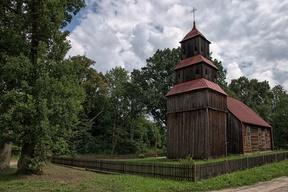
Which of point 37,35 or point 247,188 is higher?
point 37,35

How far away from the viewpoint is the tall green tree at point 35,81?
1675 centimetres

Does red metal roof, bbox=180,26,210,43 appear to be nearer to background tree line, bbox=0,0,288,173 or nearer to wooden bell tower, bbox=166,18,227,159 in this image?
wooden bell tower, bbox=166,18,227,159

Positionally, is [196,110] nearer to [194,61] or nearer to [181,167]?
[194,61]

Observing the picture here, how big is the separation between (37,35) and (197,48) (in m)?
19.0

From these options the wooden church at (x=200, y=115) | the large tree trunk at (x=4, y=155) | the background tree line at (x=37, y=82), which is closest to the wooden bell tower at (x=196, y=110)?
the wooden church at (x=200, y=115)

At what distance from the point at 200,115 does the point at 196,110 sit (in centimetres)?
72

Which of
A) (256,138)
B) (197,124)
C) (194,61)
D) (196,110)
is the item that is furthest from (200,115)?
(256,138)

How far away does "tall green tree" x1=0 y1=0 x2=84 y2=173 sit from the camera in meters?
16.8

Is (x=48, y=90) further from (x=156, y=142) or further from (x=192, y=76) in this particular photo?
(x=156, y=142)

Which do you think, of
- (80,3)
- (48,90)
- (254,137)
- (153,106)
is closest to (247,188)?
(48,90)

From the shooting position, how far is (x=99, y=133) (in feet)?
183

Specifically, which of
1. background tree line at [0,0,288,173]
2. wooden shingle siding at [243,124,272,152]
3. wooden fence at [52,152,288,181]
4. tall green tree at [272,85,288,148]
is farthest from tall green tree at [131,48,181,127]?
background tree line at [0,0,288,173]

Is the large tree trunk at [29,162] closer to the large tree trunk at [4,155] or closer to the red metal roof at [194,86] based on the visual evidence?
the large tree trunk at [4,155]

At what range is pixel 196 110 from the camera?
29672 millimetres
